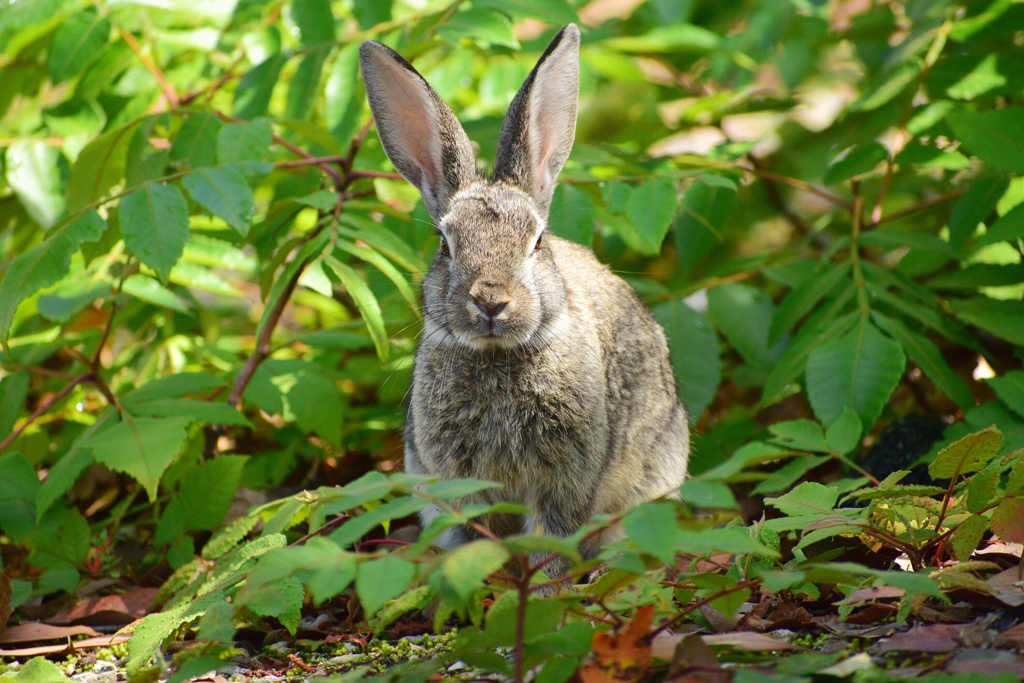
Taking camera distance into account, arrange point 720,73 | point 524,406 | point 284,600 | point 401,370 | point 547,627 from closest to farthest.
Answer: point 547,627
point 284,600
point 524,406
point 401,370
point 720,73

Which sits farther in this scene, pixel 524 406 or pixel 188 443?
pixel 188 443

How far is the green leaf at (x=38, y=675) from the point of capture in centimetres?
329

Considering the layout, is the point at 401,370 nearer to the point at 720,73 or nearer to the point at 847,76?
the point at 720,73

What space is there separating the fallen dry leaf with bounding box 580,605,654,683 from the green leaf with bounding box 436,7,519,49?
2990 mm

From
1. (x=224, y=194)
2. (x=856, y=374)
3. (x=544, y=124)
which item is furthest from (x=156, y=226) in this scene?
(x=856, y=374)

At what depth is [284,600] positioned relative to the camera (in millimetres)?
3344

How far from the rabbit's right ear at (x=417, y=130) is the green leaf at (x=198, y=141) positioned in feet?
2.90

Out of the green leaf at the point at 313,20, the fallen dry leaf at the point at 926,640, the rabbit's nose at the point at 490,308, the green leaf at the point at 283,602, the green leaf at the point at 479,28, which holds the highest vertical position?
the green leaf at the point at 313,20

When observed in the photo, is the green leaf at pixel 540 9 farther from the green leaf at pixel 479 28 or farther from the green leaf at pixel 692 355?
the green leaf at pixel 692 355

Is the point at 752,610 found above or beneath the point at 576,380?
beneath

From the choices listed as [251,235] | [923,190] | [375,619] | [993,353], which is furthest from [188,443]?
[923,190]

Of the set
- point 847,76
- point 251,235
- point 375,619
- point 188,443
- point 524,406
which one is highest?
point 847,76

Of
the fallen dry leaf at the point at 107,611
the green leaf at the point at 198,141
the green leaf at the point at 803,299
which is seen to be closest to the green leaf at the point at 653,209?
the green leaf at the point at 803,299

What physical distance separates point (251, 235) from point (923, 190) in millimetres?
5071
